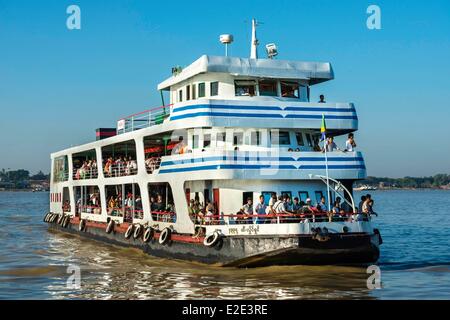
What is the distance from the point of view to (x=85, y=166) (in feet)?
110

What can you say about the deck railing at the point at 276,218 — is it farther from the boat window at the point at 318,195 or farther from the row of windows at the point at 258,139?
the row of windows at the point at 258,139

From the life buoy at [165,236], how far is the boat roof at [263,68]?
5.35m

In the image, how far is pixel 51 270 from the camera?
881 inches

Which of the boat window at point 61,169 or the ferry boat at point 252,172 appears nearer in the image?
the ferry boat at point 252,172

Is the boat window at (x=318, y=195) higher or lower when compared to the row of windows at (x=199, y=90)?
lower

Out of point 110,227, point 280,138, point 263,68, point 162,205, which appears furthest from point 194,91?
point 110,227

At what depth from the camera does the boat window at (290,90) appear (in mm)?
22984

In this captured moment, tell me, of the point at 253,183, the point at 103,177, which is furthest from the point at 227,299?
the point at 103,177

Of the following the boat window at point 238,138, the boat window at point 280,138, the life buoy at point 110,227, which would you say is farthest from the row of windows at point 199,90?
the life buoy at point 110,227

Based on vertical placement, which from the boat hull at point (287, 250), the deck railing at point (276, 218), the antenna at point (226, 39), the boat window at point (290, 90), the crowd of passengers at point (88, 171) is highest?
the antenna at point (226, 39)

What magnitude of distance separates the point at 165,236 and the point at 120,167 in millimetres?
7128

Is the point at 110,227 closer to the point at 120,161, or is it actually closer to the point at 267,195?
the point at 120,161

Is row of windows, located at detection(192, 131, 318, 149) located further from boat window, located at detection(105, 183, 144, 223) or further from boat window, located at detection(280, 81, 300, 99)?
boat window, located at detection(105, 183, 144, 223)
